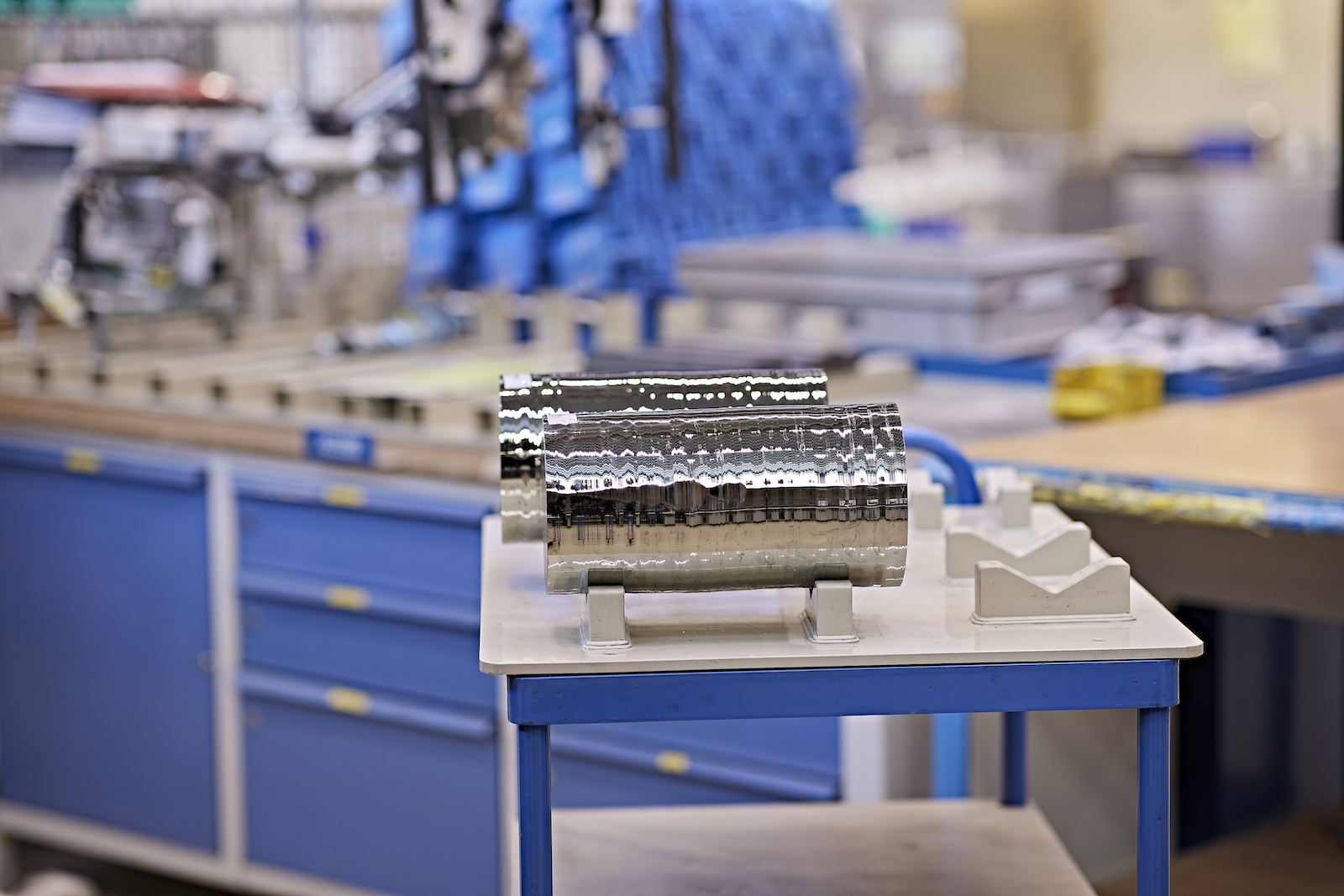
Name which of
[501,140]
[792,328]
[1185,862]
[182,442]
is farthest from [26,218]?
[1185,862]

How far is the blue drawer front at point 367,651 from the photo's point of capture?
3.14 m

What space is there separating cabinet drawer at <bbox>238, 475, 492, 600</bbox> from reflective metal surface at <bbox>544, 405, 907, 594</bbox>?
1468 millimetres

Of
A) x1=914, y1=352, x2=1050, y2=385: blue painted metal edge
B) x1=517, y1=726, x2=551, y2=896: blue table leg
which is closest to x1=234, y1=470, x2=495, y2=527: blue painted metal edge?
x1=914, y1=352, x2=1050, y2=385: blue painted metal edge

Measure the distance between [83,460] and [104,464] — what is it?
6 cm

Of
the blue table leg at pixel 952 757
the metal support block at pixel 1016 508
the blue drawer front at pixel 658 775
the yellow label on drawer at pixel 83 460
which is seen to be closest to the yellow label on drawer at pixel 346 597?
the blue drawer front at pixel 658 775

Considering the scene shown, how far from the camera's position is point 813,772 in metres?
2.77

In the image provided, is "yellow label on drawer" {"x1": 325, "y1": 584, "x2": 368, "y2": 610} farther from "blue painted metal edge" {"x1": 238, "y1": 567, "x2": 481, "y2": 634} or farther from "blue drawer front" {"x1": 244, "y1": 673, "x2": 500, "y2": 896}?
"blue drawer front" {"x1": 244, "y1": 673, "x2": 500, "y2": 896}

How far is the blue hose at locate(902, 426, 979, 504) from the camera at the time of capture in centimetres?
195

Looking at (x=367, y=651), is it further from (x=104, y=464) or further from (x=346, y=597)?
(x=104, y=464)

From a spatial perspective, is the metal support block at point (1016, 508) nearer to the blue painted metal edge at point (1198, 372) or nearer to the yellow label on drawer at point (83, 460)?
the blue painted metal edge at point (1198, 372)

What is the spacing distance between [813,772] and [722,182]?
278 cm

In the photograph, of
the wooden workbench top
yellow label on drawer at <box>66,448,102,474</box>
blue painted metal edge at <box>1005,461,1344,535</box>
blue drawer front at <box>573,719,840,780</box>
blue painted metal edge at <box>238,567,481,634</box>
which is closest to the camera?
blue painted metal edge at <box>1005,461,1344,535</box>

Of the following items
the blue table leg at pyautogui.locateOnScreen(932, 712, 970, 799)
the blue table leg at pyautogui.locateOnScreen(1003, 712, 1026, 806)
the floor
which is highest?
the blue table leg at pyautogui.locateOnScreen(1003, 712, 1026, 806)

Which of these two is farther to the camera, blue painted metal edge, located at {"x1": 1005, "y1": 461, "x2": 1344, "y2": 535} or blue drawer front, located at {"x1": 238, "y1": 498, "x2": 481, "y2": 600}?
blue drawer front, located at {"x1": 238, "y1": 498, "x2": 481, "y2": 600}
